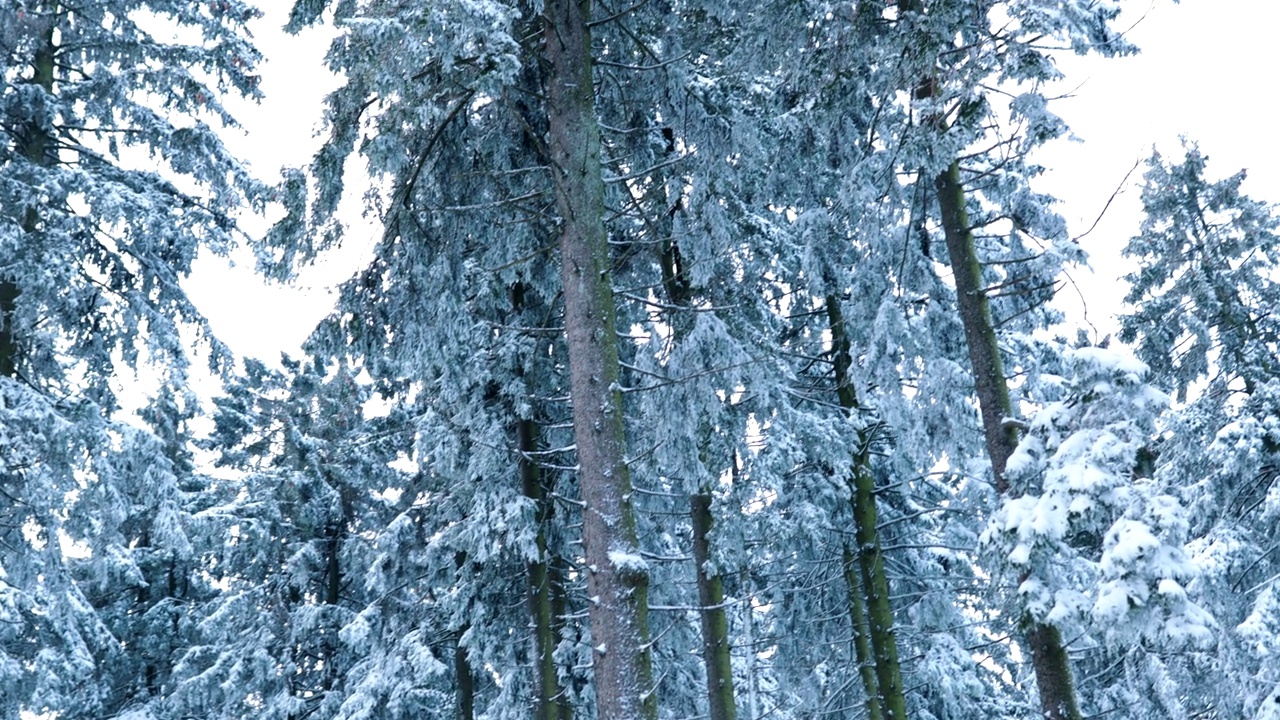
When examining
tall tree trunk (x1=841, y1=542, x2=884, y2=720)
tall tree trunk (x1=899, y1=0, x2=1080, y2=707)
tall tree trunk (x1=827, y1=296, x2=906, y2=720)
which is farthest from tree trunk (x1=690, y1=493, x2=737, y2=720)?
tall tree trunk (x1=899, y1=0, x2=1080, y2=707)

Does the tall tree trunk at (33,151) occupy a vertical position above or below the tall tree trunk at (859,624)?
above

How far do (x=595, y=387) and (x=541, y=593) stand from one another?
543cm

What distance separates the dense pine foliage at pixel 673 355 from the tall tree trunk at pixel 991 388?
0.13ft

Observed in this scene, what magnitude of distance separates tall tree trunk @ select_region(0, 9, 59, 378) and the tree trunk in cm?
862

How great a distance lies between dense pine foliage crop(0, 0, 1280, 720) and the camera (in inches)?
281

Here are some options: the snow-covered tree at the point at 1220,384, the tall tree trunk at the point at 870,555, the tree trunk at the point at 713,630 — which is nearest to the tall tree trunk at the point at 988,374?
the tall tree trunk at the point at 870,555

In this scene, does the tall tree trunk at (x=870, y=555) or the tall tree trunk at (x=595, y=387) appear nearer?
the tall tree trunk at (x=595, y=387)

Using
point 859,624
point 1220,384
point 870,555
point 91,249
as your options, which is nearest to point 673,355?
point 870,555

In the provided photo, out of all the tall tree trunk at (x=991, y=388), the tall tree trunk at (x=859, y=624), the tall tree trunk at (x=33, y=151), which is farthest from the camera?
the tall tree trunk at (x=859, y=624)

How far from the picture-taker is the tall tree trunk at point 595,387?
654cm

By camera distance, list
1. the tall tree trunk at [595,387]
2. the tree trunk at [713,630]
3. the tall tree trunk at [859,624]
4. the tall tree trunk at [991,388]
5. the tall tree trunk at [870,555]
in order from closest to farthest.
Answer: the tall tree trunk at [595,387], the tall tree trunk at [991,388], the tree trunk at [713,630], the tall tree trunk at [870,555], the tall tree trunk at [859,624]

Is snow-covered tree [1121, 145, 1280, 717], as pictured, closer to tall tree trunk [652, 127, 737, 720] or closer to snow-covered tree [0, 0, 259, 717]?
tall tree trunk [652, 127, 737, 720]

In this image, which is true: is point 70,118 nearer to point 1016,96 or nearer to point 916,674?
point 1016,96

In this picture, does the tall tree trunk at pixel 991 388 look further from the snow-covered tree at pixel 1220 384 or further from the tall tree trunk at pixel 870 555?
the snow-covered tree at pixel 1220 384
